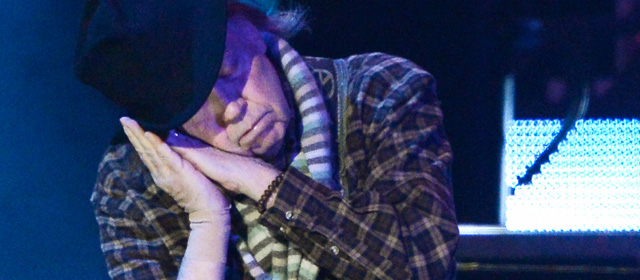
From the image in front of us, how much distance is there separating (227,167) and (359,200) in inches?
10.4

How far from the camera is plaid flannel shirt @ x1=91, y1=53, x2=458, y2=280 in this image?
3.95ft

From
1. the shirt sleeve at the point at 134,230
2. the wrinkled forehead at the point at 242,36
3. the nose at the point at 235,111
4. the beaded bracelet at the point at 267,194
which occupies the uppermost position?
the wrinkled forehead at the point at 242,36

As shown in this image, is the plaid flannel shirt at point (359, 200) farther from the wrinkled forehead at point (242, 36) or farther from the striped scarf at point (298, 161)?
the wrinkled forehead at point (242, 36)

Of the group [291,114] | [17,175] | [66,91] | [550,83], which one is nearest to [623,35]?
[550,83]

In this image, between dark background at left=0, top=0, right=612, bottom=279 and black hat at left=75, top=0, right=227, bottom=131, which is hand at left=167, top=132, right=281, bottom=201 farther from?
dark background at left=0, top=0, right=612, bottom=279

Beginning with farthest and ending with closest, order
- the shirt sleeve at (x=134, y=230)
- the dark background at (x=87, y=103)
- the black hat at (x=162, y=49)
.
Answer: the dark background at (x=87, y=103)
the shirt sleeve at (x=134, y=230)
the black hat at (x=162, y=49)

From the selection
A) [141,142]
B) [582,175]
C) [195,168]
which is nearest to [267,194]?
[195,168]

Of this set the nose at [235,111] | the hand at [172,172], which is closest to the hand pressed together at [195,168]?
the hand at [172,172]

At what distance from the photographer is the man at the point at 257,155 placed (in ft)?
3.68

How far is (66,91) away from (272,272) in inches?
29.5

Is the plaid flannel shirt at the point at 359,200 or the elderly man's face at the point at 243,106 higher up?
the elderly man's face at the point at 243,106

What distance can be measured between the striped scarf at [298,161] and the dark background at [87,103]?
1.56ft

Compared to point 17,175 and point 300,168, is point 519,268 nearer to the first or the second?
point 300,168

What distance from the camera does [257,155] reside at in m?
1.28
